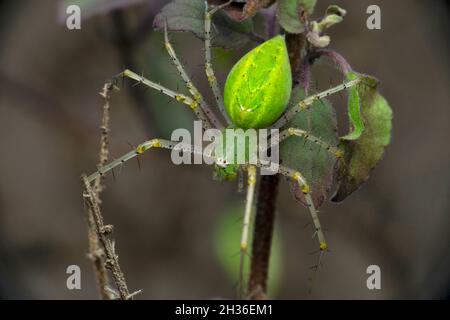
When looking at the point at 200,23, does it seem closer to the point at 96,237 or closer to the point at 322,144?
the point at 322,144

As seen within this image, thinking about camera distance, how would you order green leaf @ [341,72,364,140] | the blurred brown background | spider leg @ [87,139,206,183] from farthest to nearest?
1. the blurred brown background
2. spider leg @ [87,139,206,183]
3. green leaf @ [341,72,364,140]

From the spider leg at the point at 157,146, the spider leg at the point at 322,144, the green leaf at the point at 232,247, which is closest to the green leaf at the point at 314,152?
the spider leg at the point at 322,144

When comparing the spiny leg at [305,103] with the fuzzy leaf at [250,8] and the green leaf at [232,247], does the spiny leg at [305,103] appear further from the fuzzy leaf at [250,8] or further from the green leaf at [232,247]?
the green leaf at [232,247]

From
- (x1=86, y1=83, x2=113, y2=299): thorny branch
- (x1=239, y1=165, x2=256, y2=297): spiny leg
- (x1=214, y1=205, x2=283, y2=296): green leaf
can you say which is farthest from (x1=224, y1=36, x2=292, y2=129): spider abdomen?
(x1=214, y1=205, x2=283, y2=296): green leaf

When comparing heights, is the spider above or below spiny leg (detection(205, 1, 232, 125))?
below

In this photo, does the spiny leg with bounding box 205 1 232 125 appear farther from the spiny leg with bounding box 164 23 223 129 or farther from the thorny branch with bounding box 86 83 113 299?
the thorny branch with bounding box 86 83 113 299

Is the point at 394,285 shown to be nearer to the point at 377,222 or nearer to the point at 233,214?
the point at 377,222

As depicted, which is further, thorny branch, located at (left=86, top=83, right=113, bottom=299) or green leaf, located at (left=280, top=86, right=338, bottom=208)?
thorny branch, located at (left=86, top=83, right=113, bottom=299)
